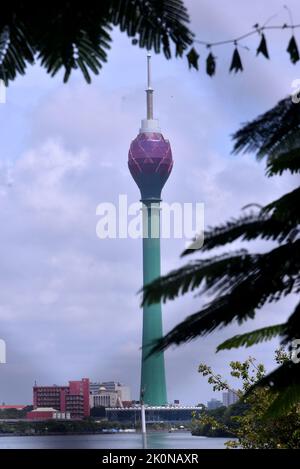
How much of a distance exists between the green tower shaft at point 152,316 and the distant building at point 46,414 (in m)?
8.81

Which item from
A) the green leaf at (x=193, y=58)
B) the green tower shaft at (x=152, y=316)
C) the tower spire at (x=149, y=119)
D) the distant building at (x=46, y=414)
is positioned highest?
the tower spire at (x=149, y=119)

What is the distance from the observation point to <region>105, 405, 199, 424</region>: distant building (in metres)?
121

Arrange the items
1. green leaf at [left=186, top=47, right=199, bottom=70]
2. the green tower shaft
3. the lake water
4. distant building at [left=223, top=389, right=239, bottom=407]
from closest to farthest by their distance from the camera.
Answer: green leaf at [left=186, top=47, right=199, bottom=70] → distant building at [left=223, top=389, right=239, bottom=407] → the lake water → the green tower shaft

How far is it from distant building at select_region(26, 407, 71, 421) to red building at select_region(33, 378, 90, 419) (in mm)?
596

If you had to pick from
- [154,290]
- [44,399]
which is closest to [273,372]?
[154,290]

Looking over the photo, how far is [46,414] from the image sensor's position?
376 ft

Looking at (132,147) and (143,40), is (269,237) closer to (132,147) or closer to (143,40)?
(143,40)

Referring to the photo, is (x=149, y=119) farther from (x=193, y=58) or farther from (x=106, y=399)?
(x=193, y=58)

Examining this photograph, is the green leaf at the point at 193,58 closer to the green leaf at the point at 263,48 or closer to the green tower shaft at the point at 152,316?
the green leaf at the point at 263,48

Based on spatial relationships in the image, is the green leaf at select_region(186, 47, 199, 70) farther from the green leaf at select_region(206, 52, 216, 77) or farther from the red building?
the red building

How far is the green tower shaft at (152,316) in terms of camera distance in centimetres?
12244

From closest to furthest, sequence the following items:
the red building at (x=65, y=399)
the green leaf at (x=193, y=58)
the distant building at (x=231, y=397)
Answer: the green leaf at (x=193, y=58), the distant building at (x=231, y=397), the red building at (x=65, y=399)

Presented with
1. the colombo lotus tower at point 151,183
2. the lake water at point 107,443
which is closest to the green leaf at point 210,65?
the lake water at point 107,443

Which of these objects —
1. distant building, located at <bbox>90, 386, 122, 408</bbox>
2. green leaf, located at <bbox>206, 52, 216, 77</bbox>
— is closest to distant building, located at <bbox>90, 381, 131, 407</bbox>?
distant building, located at <bbox>90, 386, 122, 408</bbox>
